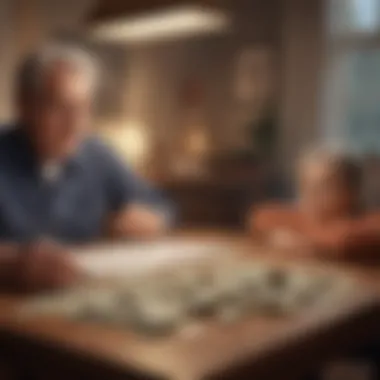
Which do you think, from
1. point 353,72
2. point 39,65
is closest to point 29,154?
point 39,65

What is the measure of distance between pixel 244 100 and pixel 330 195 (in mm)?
891

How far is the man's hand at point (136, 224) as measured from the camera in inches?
53.3

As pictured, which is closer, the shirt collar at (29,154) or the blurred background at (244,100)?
the shirt collar at (29,154)

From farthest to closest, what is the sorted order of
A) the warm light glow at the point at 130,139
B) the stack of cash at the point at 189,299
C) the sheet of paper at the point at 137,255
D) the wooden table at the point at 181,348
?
the warm light glow at the point at 130,139 → the sheet of paper at the point at 137,255 → the stack of cash at the point at 189,299 → the wooden table at the point at 181,348

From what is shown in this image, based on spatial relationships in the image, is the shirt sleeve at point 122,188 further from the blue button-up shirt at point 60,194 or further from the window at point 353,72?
the window at point 353,72

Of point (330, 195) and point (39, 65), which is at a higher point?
point (39, 65)

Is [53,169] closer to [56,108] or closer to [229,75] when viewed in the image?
[56,108]

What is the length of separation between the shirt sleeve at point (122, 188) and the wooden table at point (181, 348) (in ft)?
2.33

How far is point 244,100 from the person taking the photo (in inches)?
87.2

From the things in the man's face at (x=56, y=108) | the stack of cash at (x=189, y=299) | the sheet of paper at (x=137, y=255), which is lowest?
the stack of cash at (x=189, y=299)

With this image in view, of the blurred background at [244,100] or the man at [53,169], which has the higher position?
the blurred background at [244,100]

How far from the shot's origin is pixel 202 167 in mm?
2180

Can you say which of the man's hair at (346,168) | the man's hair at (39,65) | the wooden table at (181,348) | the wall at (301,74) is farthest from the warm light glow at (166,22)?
the wall at (301,74)

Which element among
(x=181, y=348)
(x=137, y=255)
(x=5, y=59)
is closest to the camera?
(x=181, y=348)
